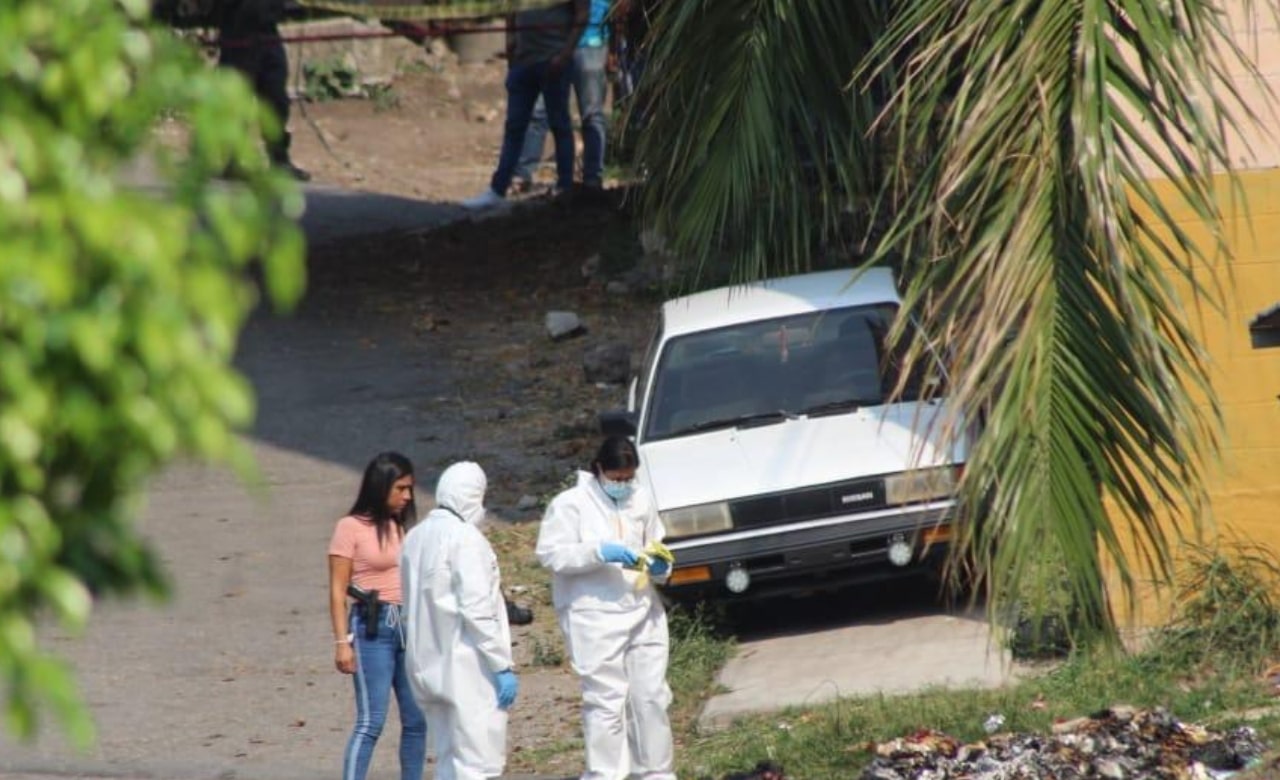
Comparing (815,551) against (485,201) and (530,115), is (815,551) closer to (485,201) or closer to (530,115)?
(530,115)

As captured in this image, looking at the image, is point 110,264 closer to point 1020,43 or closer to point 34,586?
point 34,586

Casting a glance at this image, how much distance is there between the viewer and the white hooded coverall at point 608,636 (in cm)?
821

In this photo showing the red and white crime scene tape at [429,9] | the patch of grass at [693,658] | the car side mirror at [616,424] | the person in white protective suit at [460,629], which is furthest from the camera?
the red and white crime scene tape at [429,9]

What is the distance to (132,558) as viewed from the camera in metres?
2.67

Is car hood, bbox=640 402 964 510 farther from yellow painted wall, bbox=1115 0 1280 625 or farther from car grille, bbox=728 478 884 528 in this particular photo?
yellow painted wall, bbox=1115 0 1280 625

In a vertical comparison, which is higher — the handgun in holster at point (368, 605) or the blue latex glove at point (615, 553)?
the blue latex glove at point (615, 553)

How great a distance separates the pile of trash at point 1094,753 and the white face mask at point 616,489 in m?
1.47

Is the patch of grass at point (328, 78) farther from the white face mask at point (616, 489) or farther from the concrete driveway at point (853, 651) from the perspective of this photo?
the white face mask at point (616, 489)

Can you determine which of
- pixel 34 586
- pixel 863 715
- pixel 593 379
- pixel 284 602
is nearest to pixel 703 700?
pixel 863 715

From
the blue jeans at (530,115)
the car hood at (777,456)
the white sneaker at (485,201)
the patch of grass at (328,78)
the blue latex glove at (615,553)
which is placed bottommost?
the blue latex glove at (615,553)

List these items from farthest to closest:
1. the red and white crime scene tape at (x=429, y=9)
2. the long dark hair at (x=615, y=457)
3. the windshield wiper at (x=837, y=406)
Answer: the red and white crime scene tape at (x=429, y=9) → the windshield wiper at (x=837, y=406) → the long dark hair at (x=615, y=457)

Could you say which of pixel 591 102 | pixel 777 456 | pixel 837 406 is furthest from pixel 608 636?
pixel 591 102

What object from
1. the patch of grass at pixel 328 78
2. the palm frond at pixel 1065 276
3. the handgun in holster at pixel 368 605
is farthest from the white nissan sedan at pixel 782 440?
the patch of grass at pixel 328 78

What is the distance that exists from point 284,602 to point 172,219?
969 cm
